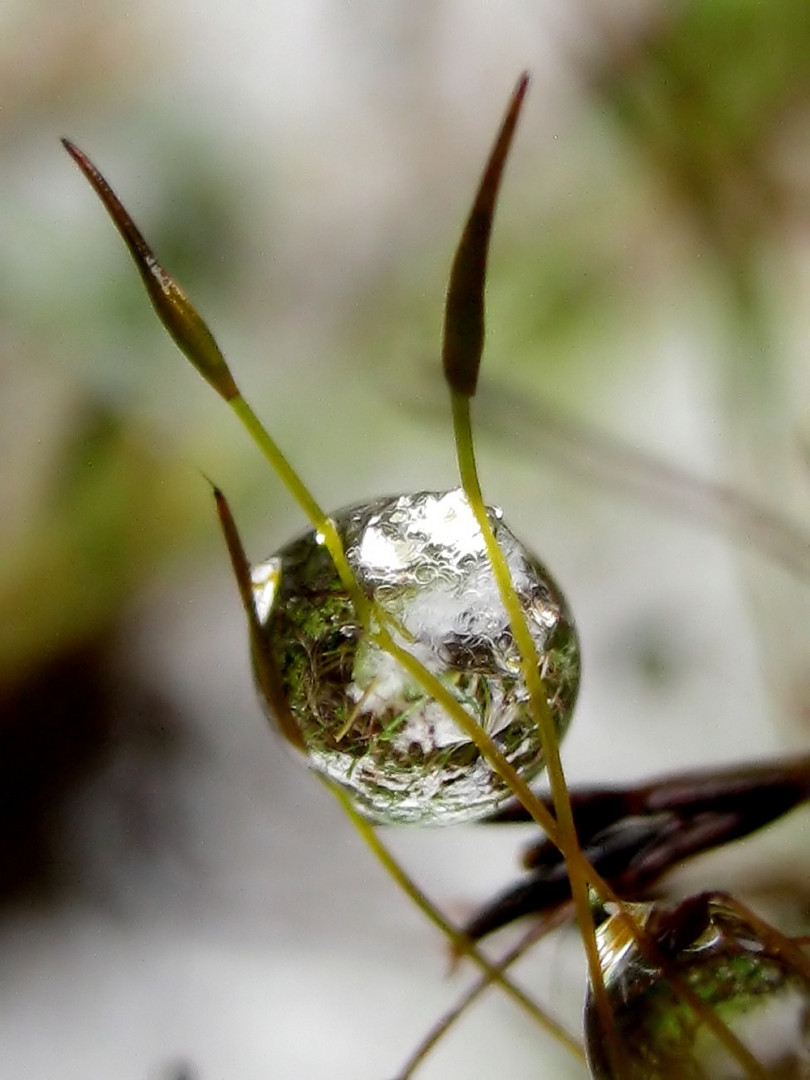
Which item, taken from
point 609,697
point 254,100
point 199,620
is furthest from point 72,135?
point 609,697

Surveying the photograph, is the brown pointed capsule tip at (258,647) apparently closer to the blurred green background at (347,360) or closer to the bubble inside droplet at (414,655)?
the bubble inside droplet at (414,655)

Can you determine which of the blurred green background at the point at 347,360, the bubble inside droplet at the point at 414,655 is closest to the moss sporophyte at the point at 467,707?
the bubble inside droplet at the point at 414,655

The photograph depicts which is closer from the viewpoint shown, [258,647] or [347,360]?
[258,647]

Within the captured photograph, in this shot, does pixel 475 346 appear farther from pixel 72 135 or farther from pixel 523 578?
pixel 72 135

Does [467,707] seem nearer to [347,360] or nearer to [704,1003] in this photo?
[704,1003]

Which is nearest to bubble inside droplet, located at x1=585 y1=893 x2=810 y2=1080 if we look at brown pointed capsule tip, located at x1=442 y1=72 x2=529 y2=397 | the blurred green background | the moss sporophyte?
the moss sporophyte

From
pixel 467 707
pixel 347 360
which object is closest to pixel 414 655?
pixel 467 707

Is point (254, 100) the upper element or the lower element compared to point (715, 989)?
upper
